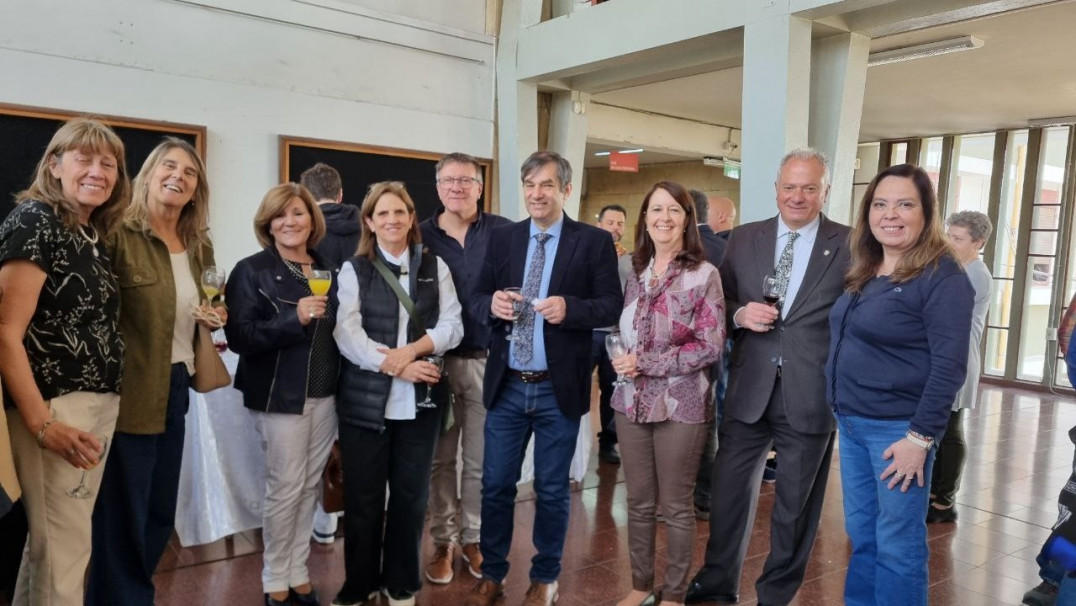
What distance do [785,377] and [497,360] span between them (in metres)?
1.10

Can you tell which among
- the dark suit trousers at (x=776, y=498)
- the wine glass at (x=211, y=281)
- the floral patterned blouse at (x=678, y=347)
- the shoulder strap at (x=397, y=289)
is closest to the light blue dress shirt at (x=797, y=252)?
the floral patterned blouse at (x=678, y=347)

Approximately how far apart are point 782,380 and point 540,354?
0.92m

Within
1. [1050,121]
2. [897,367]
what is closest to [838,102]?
[897,367]

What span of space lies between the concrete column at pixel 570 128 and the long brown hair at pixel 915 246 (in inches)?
202

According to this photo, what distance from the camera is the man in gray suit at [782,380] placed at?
276 cm

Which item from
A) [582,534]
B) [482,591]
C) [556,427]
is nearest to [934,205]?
[556,427]

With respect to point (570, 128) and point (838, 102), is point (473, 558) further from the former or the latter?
point (570, 128)

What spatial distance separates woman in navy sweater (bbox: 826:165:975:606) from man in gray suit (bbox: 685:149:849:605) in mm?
230

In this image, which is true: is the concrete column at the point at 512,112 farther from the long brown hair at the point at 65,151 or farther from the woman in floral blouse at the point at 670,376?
the long brown hair at the point at 65,151

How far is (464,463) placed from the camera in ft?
11.3

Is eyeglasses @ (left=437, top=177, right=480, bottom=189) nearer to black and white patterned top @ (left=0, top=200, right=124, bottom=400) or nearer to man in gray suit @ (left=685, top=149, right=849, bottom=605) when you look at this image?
man in gray suit @ (left=685, top=149, right=849, bottom=605)

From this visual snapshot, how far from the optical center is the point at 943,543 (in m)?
4.09

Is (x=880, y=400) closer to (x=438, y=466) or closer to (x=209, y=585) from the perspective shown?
(x=438, y=466)

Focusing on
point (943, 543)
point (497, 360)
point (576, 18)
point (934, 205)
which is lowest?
point (943, 543)
